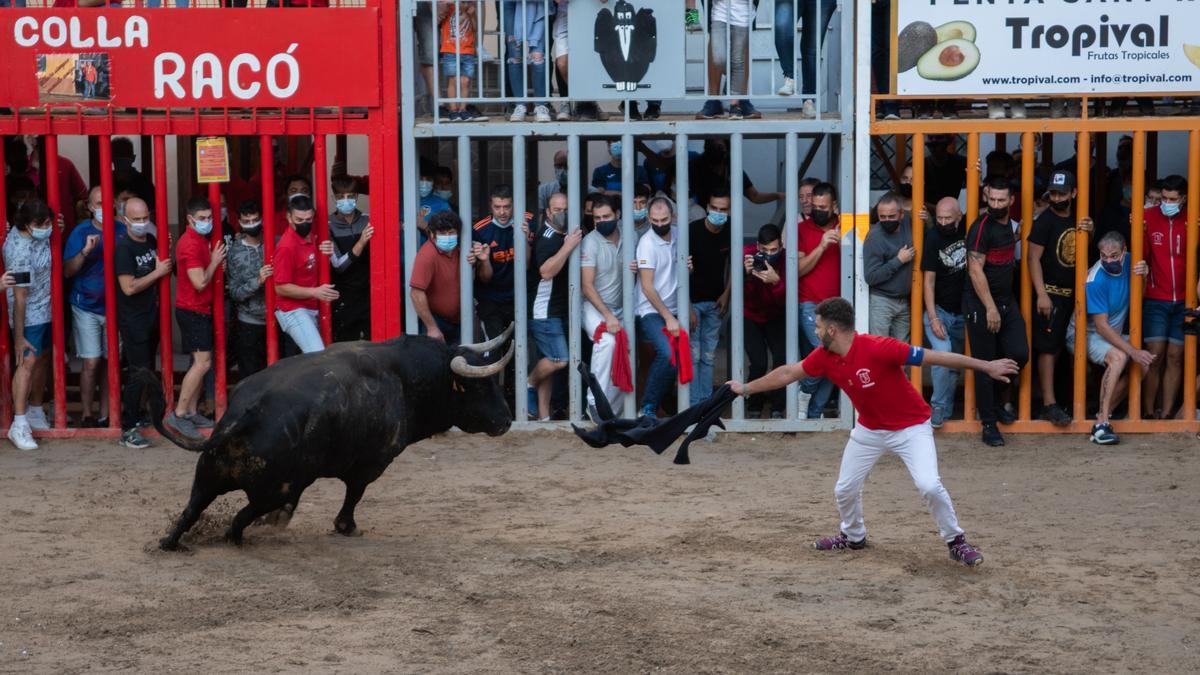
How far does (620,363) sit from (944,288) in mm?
2601

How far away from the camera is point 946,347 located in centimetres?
1316

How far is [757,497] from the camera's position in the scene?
11367 millimetres

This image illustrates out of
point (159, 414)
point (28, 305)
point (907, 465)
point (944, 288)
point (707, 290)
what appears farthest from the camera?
point (707, 290)

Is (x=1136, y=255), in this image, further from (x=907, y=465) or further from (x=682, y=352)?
(x=907, y=465)

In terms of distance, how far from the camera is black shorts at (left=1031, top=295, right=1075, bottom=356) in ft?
42.9

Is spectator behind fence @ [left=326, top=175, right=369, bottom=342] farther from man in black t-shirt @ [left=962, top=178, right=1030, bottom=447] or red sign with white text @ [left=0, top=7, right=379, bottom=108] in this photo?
man in black t-shirt @ [left=962, top=178, right=1030, bottom=447]

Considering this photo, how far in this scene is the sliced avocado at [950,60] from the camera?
1291 cm

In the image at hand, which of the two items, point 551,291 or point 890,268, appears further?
point 551,291

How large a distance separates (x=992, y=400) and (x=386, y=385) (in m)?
5.35

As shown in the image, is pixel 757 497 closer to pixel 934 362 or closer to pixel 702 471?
pixel 702 471

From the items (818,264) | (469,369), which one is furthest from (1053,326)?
(469,369)

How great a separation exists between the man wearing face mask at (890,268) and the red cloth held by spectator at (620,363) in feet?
6.42

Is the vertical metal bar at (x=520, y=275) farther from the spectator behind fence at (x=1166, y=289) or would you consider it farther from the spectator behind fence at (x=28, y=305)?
the spectator behind fence at (x=1166, y=289)

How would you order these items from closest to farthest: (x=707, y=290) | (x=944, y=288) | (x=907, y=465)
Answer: (x=907, y=465) → (x=944, y=288) → (x=707, y=290)
